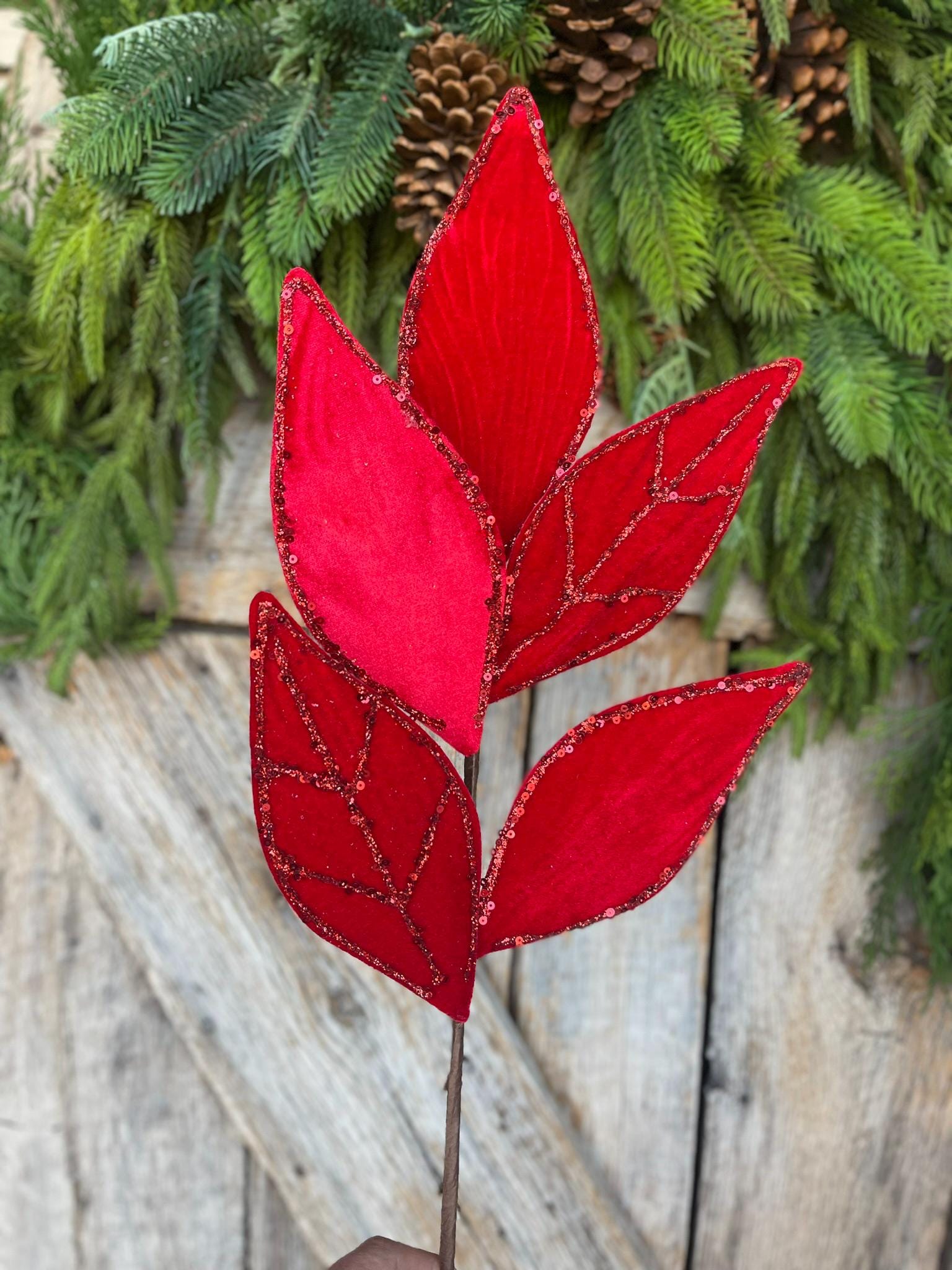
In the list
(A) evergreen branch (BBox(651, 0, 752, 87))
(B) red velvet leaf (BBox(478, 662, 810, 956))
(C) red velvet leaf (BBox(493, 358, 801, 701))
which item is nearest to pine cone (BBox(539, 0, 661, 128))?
(A) evergreen branch (BBox(651, 0, 752, 87))

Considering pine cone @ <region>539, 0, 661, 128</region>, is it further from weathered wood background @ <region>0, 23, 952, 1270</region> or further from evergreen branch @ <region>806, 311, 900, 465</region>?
weathered wood background @ <region>0, 23, 952, 1270</region>

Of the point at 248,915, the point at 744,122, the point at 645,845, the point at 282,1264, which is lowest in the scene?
the point at 282,1264

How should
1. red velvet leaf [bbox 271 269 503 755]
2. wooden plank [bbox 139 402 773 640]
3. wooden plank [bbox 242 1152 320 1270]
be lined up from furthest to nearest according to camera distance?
wooden plank [bbox 242 1152 320 1270] → wooden plank [bbox 139 402 773 640] → red velvet leaf [bbox 271 269 503 755]

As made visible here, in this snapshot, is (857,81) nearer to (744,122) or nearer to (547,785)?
(744,122)

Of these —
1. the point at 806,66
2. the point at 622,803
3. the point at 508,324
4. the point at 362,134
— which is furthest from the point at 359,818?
the point at 806,66

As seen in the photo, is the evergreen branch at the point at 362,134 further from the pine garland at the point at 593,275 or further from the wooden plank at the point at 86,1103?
the wooden plank at the point at 86,1103

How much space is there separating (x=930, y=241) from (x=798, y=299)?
0.35 ft

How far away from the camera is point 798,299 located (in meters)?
0.61

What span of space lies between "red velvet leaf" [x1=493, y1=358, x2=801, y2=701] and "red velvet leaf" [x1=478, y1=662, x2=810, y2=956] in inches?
1.7

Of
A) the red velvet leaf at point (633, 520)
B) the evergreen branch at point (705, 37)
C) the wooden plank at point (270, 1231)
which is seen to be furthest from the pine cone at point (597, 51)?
the wooden plank at point (270, 1231)

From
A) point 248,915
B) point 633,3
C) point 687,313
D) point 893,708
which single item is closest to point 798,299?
point 687,313

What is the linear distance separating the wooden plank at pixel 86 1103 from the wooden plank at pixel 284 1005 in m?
0.05

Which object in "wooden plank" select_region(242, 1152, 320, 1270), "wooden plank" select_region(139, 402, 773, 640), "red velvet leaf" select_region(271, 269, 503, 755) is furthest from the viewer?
"wooden plank" select_region(242, 1152, 320, 1270)

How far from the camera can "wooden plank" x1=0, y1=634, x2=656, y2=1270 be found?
2.63 feet
